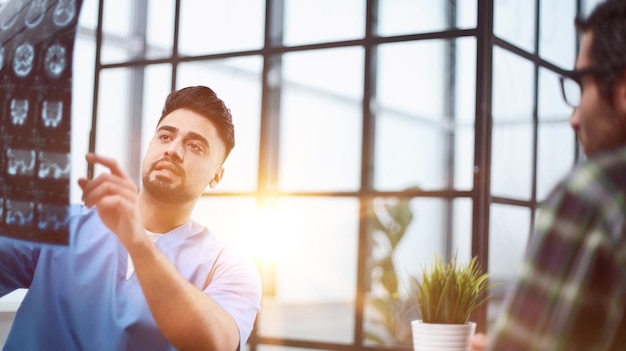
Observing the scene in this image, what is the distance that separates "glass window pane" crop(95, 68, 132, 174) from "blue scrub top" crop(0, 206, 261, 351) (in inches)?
28.1

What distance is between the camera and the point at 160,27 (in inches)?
134

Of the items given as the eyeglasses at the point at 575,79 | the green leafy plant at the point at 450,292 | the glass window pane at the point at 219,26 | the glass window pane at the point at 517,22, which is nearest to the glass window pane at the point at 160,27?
the glass window pane at the point at 219,26

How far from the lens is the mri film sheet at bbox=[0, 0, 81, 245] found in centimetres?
211

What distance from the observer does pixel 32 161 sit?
216 centimetres

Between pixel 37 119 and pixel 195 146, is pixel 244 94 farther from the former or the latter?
pixel 37 119

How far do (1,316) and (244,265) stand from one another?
745 mm

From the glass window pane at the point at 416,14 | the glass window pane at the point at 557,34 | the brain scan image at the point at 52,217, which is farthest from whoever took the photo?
the glass window pane at the point at 416,14

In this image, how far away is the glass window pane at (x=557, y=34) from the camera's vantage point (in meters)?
3.52

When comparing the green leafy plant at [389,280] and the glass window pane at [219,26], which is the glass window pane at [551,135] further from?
the glass window pane at [219,26]

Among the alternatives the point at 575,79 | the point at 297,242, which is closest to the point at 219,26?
the point at 297,242

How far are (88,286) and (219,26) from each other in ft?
5.25

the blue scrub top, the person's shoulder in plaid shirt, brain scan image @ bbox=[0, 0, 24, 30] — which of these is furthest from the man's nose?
the person's shoulder in plaid shirt

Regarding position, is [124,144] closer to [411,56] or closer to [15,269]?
[15,269]

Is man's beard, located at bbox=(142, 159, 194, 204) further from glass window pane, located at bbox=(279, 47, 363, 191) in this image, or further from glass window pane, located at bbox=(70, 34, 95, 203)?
glass window pane, located at bbox=(279, 47, 363, 191)
